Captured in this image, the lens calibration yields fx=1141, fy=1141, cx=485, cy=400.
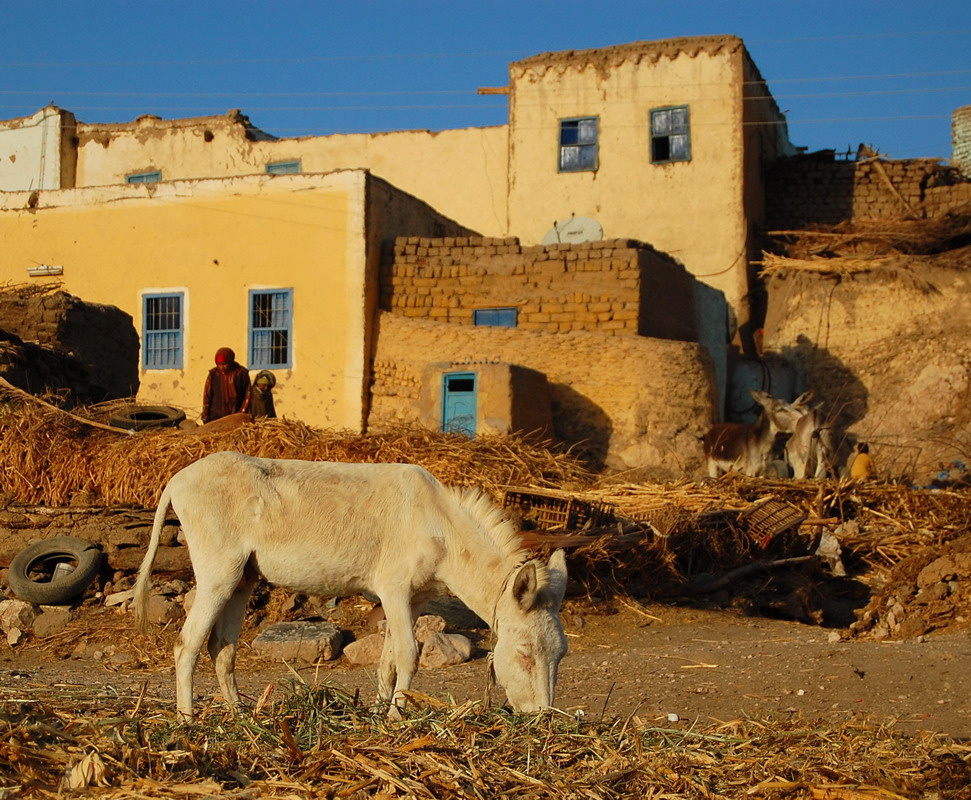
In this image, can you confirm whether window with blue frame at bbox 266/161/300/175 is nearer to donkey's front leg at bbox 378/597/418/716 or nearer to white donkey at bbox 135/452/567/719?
white donkey at bbox 135/452/567/719

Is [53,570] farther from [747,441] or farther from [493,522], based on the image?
[747,441]

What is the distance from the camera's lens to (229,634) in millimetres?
7258

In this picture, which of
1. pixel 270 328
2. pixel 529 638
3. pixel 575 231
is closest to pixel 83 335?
pixel 270 328

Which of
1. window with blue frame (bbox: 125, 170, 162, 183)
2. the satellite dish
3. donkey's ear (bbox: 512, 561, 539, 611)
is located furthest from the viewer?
window with blue frame (bbox: 125, 170, 162, 183)

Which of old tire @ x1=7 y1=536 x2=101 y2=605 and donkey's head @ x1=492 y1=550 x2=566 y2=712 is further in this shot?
old tire @ x1=7 y1=536 x2=101 y2=605

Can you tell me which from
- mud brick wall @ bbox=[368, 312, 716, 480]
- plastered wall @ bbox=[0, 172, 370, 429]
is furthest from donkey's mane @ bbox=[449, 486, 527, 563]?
A: plastered wall @ bbox=[0, 172, 370, 429]

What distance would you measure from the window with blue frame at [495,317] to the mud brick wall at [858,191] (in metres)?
10.3

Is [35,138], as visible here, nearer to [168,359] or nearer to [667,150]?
[168,359]

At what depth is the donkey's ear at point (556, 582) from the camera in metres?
6.61

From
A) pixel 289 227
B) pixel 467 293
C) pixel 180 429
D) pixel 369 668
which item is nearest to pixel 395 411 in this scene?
pixel 467 293

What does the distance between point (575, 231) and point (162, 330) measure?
1071cm

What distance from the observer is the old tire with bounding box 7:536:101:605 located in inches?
466

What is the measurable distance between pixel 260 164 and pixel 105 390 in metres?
15.8

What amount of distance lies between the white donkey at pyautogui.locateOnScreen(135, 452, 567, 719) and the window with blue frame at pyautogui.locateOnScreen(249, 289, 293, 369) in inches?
623
